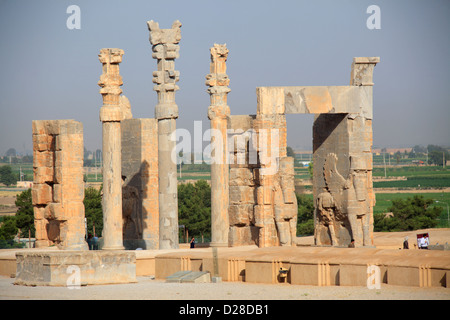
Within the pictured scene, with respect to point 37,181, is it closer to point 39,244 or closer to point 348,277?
point 39,244

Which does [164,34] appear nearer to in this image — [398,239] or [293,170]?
[293,170]

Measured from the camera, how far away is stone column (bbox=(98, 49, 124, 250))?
29.8 meters

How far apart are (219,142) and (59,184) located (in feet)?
17.7

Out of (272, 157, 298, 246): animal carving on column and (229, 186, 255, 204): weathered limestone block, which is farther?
(229, 186, 255, 204): weathered limestone block

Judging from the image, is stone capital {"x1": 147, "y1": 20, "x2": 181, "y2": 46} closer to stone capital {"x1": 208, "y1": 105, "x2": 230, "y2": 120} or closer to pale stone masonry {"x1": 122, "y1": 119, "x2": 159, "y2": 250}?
stone capital {"x1": 208, "y1": 105, "x2": 230, "y2": 120}

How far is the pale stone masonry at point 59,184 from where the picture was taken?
31719mm

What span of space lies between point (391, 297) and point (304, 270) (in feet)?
11.9

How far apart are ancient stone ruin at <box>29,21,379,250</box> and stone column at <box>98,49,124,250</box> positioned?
31 millimetres

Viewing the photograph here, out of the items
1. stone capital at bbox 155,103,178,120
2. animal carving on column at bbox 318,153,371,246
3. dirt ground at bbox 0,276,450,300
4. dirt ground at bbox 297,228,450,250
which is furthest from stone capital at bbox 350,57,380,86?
dirt ground at bbox 0,276,450,300

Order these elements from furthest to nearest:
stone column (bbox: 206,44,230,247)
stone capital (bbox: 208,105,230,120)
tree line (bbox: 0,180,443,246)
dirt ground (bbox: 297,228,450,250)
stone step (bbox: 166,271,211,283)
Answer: tree line (bbox: 0,180,443,246), dirt ground (bbox: 297,228,450,250), stone capital (bbox: 208,105,230,120), stone column (bbox: 206,44,230,247), stone step (bbox: 166,271,211,283)

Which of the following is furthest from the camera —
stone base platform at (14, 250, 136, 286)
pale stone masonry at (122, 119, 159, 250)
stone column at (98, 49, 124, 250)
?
pale stone masonry at (122, 119, 159, 250)
